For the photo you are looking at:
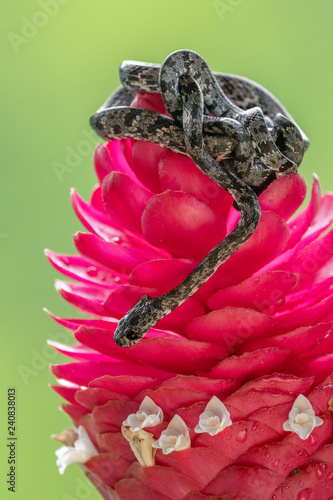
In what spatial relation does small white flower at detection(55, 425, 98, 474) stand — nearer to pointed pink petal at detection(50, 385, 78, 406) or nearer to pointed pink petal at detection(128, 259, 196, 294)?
pointed pink petal at detection(50, 385, 78, 406)

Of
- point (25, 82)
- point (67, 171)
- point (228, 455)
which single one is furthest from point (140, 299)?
point (25, 82)

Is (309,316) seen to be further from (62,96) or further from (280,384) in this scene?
(62,96)

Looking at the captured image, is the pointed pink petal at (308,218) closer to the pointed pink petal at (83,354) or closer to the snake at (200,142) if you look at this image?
the snake at (200,142)

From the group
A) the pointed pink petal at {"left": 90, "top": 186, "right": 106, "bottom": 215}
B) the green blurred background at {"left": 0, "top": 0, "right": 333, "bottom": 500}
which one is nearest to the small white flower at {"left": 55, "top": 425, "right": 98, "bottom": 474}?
the pointed pink petal at {"left": 90, "top": 186, "right": 106, "bottom": 215}

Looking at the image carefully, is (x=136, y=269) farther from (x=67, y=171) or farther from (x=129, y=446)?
(x=67, y=171)

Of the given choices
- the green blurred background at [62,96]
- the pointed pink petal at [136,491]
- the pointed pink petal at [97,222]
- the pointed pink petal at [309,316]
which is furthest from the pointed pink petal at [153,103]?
the green blurred background at [62,96]

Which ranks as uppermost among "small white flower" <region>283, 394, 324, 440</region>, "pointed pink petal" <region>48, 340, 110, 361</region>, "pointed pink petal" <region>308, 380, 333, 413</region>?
"pointed pink petal" <region>48, 340, 110, 361</region>

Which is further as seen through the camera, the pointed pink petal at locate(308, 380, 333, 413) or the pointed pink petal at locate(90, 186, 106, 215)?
the pointed pink petal at locate(90, 186, 106, 215)
